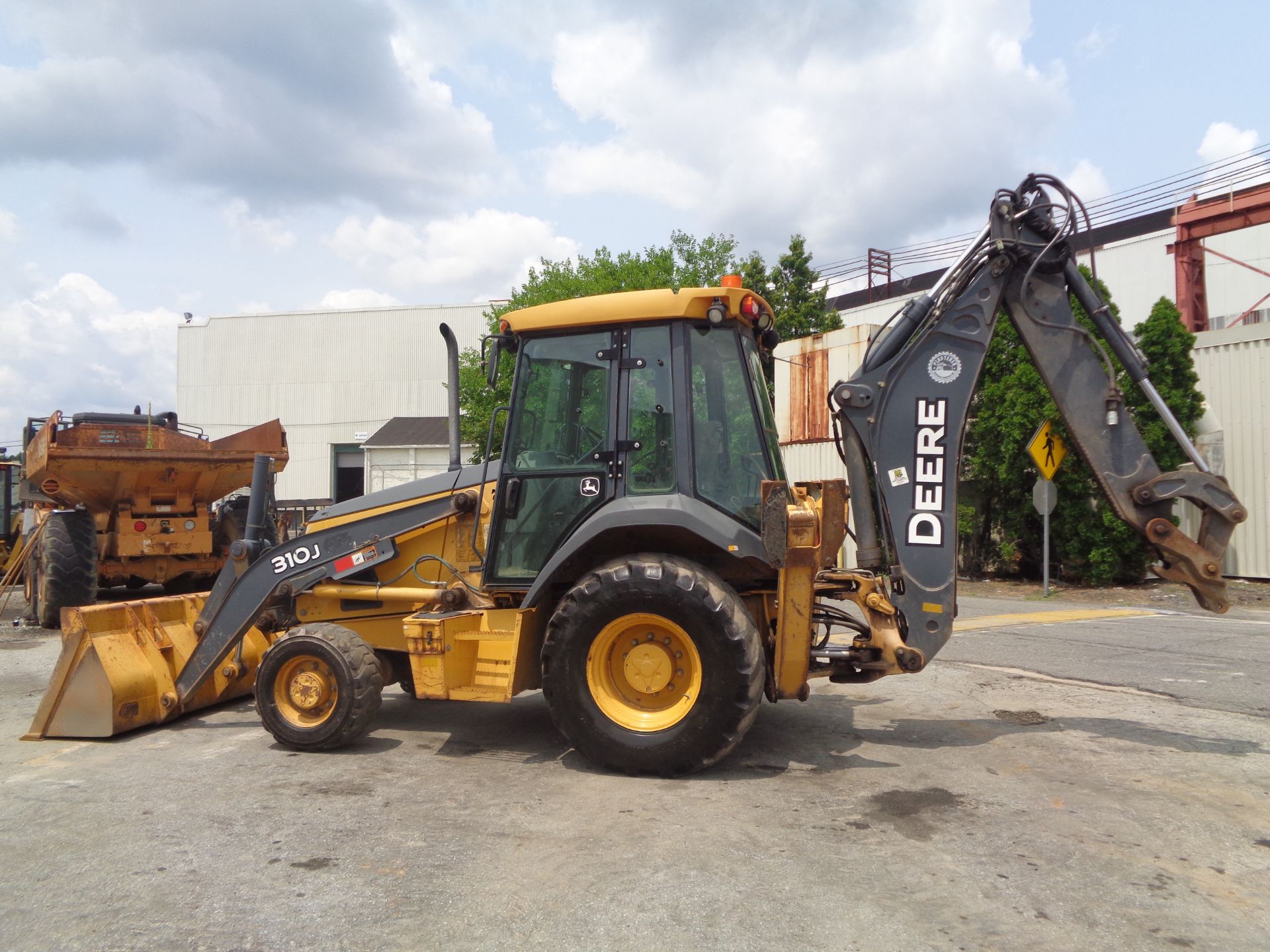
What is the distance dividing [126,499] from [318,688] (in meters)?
8.35

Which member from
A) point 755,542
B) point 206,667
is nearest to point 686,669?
point 755,542

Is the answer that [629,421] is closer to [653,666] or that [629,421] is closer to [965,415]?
[653,666]

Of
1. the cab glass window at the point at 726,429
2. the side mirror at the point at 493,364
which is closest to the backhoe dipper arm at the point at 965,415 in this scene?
the cab glass window at the point at 726,429

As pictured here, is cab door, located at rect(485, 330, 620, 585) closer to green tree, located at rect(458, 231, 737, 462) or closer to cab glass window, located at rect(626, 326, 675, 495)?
cab glass window, located at rect(626, 326, 675, 495)

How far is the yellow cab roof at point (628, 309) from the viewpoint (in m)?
5.46

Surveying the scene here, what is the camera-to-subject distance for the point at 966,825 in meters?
4.33

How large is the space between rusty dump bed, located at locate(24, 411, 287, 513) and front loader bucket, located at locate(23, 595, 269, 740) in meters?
5.91

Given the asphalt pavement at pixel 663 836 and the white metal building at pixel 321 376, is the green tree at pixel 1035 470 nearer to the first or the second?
the asphalt pavement at pixel 663 836

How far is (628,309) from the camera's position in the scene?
5.54m

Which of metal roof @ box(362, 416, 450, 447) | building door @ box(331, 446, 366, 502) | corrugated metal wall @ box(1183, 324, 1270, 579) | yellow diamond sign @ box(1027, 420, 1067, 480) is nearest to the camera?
yellow diamond sign @ box(1027, 420, 1067, 480)

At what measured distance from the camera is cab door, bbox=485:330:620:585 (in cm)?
554

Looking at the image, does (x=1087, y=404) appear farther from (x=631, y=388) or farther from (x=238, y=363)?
(x=238, y=363)

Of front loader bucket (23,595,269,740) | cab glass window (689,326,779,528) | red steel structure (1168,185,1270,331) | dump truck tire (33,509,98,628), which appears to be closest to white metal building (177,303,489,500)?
red steel structure (1168,185,1270,331)

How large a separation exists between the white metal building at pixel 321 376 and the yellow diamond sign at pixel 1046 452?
31.7 metres
